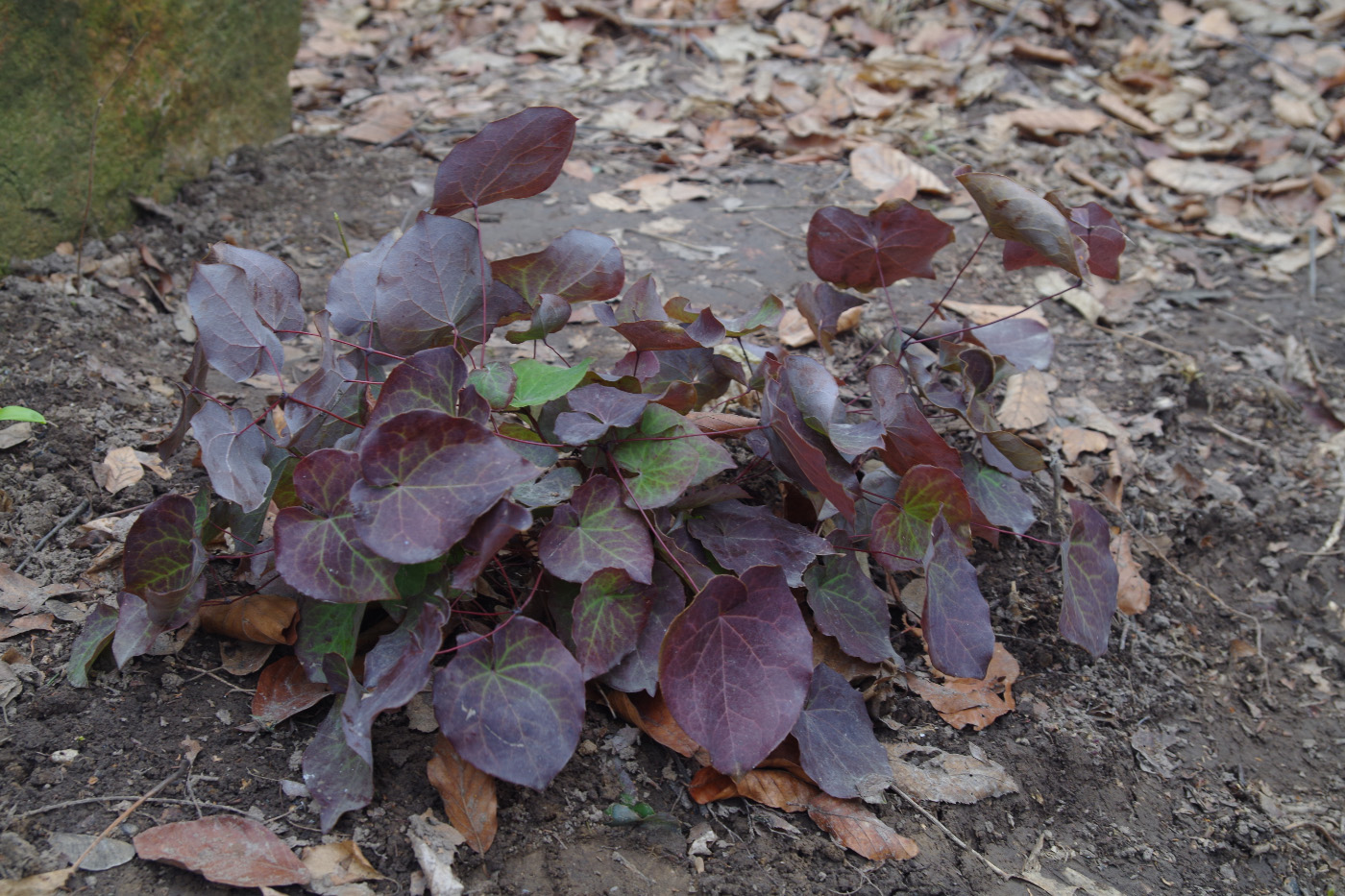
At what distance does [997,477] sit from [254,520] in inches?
47.3

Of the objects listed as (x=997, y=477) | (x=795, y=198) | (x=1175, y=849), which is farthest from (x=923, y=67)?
(x=1175, y=849)

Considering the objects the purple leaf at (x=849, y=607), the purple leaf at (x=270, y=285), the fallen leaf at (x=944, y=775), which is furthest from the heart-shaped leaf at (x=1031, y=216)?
the purple leaf at (x=270, y=285)

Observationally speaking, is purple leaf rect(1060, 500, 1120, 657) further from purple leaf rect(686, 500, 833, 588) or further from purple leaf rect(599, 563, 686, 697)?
purple leaf rect(599, 563, 686, 697)

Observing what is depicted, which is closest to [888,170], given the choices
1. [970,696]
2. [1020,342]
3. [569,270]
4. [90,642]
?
[1020,342]

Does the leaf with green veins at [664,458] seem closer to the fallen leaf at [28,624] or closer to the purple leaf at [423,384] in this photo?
the purple leaf at [423,384]

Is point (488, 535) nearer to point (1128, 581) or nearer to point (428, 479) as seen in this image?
point (428, 479)

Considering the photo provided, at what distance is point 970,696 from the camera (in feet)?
4.59

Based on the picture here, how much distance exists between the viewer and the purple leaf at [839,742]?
3.85ft

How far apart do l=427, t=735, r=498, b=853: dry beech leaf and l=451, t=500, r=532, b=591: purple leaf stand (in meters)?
0.22

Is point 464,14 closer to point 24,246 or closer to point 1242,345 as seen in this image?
point 24,246

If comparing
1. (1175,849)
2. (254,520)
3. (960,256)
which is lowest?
(1175,849)

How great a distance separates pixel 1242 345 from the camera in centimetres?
233

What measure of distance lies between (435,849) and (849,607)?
67 cm

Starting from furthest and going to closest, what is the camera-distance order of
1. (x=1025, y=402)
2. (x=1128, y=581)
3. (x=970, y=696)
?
(x=1025, y=402), (x=1128, y=581), (x=970, y=696)
